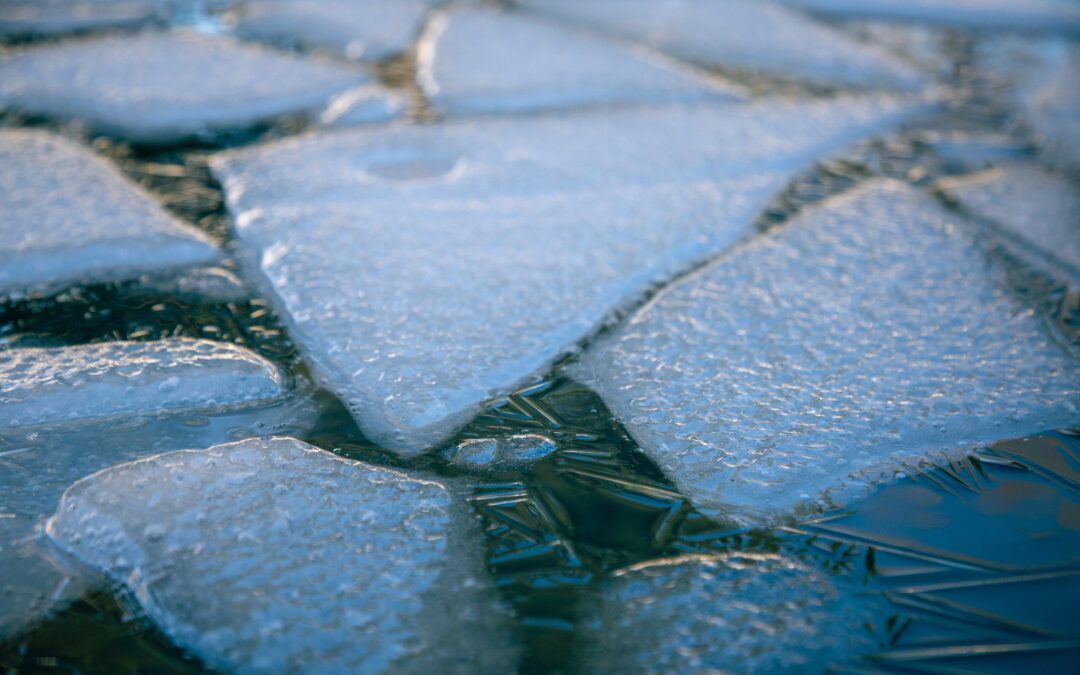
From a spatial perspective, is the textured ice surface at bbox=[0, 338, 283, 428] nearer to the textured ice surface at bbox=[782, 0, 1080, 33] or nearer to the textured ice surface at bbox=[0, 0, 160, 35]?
the textured ice surface at bbox=[0, 0, 160, 35]

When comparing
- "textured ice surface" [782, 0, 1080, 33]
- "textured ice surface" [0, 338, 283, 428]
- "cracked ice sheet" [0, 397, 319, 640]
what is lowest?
"cracked ice sheet" [0, 397, 319, 640]

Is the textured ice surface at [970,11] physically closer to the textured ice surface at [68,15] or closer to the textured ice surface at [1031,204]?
the textured ice surface at [1031,204]

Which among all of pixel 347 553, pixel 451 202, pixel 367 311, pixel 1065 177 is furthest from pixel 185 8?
pixel 1065 177

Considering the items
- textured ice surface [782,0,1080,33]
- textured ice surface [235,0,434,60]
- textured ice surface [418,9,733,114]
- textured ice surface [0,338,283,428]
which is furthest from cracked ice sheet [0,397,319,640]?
textured ice surface [782,0,1080,33]

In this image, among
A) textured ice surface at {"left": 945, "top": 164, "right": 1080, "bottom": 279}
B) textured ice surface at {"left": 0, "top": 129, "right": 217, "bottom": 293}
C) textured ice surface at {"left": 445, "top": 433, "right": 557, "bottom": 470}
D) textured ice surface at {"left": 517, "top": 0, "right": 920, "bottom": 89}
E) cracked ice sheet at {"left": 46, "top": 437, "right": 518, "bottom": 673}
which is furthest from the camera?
textured ice surface at {"left": 517, "top": 0, "right": 920, "bottom": 89}

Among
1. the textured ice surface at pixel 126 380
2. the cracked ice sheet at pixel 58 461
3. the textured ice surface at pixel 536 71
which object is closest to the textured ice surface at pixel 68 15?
the textured ice surface at pixel 536 71

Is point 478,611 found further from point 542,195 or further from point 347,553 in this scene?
point 542,195

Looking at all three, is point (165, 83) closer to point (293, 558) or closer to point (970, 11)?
point (293, 558)
